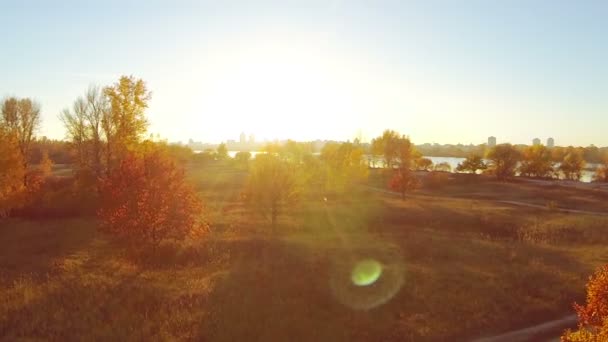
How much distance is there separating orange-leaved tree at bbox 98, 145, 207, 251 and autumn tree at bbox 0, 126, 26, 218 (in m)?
15.4

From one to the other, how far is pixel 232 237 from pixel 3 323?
55.4 ft

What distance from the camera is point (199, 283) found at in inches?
770

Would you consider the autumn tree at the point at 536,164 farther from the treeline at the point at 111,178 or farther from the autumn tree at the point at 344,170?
the treeline at the point at 111,178

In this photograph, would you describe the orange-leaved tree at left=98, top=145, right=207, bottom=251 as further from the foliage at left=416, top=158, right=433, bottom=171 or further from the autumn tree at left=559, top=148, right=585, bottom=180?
the autumn tree at left=559, top=148, right=585, bottom=180

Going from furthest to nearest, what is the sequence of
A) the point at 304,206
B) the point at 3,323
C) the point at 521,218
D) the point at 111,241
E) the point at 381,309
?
the point at 304,206
the point at 521,218
the point at 111,241
the point at 381,309
the point at 3,323

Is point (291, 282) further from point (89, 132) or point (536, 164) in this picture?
point (536, 164)

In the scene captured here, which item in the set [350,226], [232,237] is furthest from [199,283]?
[350,226]

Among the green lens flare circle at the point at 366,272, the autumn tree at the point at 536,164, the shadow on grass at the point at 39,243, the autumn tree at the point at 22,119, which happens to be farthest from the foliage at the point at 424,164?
the green lens flare circle at the point at 366,272

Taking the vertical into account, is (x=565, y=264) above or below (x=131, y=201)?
below

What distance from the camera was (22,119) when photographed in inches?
2061

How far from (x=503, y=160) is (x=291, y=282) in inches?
3619

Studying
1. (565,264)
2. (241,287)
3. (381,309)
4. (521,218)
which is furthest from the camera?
(521,218)

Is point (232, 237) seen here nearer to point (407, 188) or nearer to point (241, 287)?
point (241, 287)

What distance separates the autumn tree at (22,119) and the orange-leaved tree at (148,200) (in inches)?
1418
